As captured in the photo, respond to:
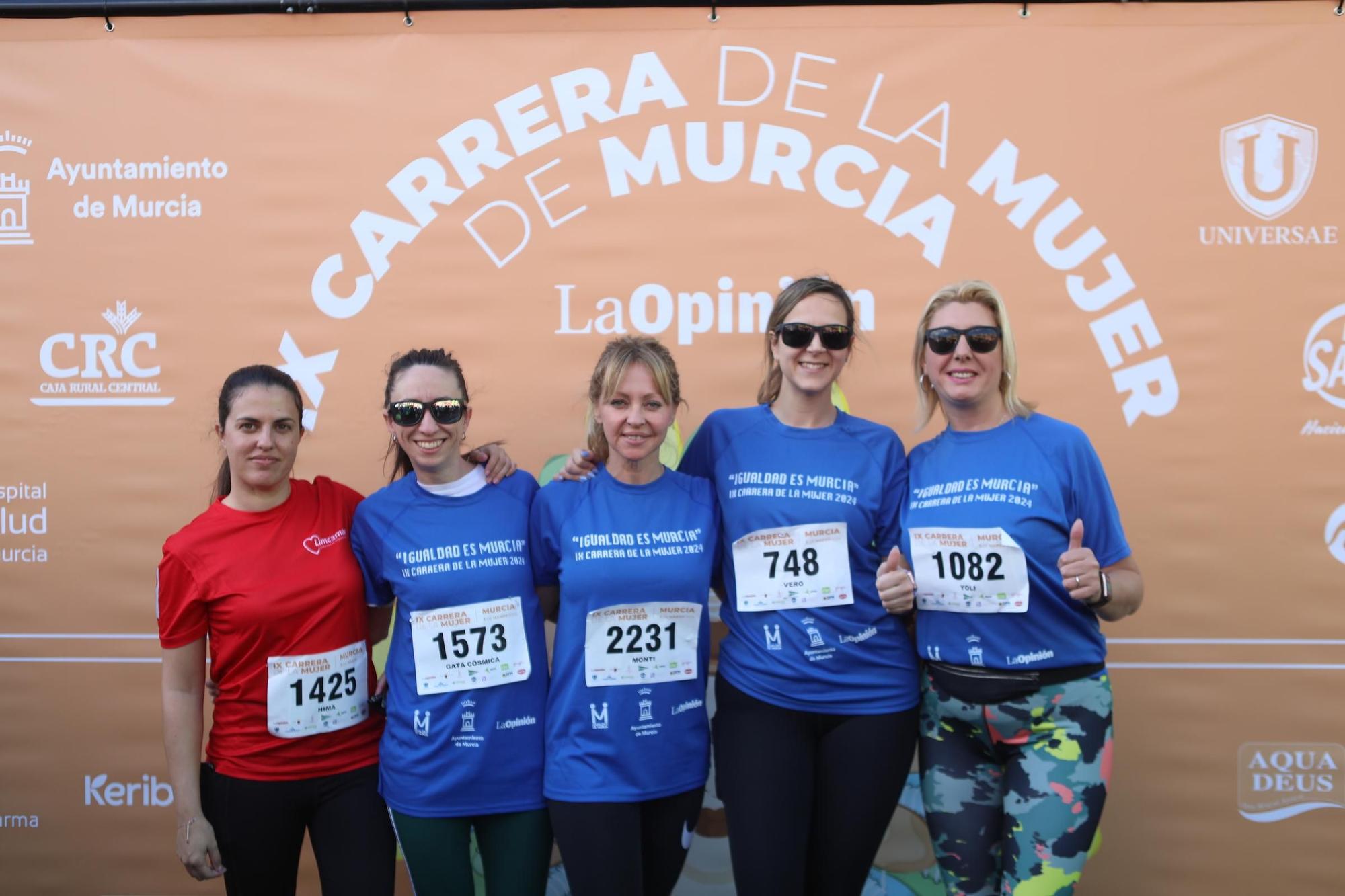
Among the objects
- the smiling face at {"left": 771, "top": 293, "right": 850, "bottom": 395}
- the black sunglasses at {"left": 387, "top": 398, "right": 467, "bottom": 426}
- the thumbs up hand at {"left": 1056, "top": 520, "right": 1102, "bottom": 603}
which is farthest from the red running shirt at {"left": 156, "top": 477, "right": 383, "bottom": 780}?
the thumbs up hand at {"left": 1056, "top": 520, "right": 1102, "bottom": 603}

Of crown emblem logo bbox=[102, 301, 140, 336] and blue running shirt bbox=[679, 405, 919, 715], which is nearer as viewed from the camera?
blue running shirt bbox=[679, 405, 919, 715]

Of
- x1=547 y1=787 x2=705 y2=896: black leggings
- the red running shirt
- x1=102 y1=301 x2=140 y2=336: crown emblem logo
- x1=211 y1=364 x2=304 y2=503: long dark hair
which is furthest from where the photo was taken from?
x1=102 y1=301 x2=140 y2=336: crown emblem logo

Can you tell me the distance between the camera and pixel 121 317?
3.37 meters

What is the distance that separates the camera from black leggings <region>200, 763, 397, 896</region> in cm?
223

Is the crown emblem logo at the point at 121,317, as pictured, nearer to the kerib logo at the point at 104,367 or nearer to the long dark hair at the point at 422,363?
the kerib logo at the point at 104,367

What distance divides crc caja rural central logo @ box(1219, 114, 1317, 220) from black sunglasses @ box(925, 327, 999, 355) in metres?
1.64

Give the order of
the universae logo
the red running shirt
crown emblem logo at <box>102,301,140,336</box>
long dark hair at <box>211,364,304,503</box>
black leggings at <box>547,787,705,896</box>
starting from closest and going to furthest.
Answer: black leggings at <box>547,787,705,896</box> → the red running shirt → long dark hair at <box>211,364,304,503</box> → the universae logo → crown emblem logo at <box>102,301,140,336</box>

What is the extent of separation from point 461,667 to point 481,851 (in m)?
0.47

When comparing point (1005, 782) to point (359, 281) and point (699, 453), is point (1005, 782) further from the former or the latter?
point (359, 281)

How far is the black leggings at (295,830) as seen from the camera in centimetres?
223

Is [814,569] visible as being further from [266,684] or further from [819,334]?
[266,684]

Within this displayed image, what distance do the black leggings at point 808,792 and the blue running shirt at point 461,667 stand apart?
19.7 inches

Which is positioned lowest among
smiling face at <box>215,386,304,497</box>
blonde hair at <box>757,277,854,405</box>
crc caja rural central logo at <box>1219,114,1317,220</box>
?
smiling face at <box>215,386,304,497</box>

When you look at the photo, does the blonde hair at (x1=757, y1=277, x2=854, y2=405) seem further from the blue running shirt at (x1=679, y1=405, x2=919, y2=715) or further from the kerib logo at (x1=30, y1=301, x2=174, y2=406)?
the kerib logo at (x1=30, y1=301, x2=174, y2=406)
